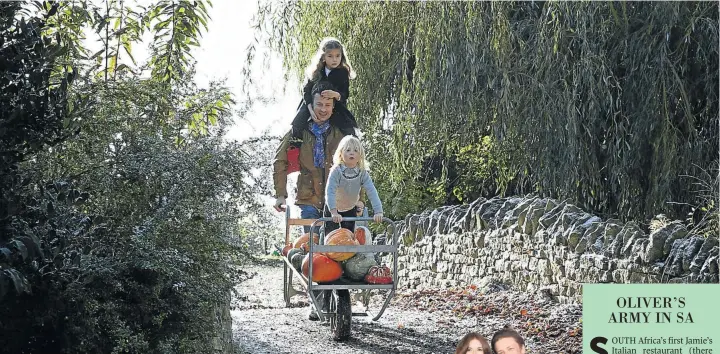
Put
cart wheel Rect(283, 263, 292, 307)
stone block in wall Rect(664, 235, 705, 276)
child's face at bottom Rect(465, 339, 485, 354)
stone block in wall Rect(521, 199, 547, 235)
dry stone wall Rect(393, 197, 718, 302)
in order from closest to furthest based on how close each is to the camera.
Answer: child's face at bottom Rect(465, 339, 485, 354), stone block in wall Rect(664, 235, 705, 276), dry stone wall Rect(393, 197, 718, 302), cart wheel Rect(283, 263, 292, 307), stone block in wall Rect(521, 199, 547, 235)

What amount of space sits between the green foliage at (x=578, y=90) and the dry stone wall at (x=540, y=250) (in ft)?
1.89

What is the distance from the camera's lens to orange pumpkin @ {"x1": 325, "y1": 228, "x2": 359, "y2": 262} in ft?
17.0

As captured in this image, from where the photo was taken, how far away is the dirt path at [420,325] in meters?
5.40

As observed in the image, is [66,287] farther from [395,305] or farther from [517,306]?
[395,305]

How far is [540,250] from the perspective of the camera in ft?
22.7

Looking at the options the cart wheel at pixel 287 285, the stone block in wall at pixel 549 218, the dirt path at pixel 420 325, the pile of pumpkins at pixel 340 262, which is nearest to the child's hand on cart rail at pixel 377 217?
the pile of pumpkins at pixel 340 262

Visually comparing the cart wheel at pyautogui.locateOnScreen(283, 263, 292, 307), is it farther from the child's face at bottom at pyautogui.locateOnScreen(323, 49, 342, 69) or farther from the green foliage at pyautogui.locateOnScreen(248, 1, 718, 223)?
the green foliage at pyautogui.locateOnScreen(248, 1, 718, 223)

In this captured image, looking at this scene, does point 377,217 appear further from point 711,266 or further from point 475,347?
point 475,347

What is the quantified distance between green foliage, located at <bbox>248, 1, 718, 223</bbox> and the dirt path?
1278 millimetres

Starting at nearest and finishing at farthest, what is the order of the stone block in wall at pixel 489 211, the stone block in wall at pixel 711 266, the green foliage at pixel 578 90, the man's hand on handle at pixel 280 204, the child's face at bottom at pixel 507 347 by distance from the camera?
the child's face at bottom at pixel 507 347, the stone block in wall at pixel 711 266, the man's hand on handle at pixel 280 204, the green foliage at pixel 578 90, the stone block in wall at pixel 489 211

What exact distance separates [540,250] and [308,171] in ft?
6.36

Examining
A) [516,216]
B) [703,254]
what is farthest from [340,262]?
[516,216]

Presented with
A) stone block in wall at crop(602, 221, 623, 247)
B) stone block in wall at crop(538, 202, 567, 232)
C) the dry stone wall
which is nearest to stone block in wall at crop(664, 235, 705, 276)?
the dry stone wall

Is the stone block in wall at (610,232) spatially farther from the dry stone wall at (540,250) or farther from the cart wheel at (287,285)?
the cart wheel at (287,285)
